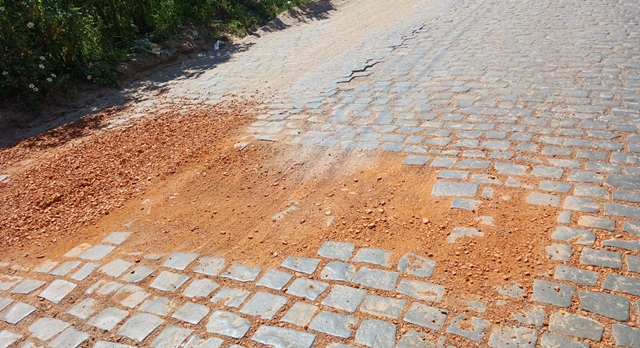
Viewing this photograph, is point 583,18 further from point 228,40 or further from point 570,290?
point 570,290

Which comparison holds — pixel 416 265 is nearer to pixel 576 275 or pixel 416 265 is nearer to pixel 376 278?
pixel 376 278

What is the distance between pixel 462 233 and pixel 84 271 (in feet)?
8.87

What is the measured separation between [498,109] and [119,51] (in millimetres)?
6548

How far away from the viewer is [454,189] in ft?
14.6

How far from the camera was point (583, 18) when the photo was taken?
10031 millimetres

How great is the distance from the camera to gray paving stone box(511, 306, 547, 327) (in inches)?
118

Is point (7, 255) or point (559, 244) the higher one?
point (7, 255)

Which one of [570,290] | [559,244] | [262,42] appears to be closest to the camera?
[570,290]

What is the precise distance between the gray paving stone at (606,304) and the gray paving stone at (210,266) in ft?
7.48

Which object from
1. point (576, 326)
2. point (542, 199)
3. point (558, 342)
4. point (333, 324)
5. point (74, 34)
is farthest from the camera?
point (74, 34)

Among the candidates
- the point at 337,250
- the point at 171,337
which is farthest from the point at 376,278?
the point at 171,337

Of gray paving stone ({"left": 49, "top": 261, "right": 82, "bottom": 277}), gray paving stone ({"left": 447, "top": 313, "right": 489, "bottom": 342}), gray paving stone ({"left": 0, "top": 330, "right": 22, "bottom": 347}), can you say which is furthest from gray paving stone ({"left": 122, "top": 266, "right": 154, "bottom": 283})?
gray paving stone ({"left": 447, "top": 313, "right": 489, "bottom": 342})

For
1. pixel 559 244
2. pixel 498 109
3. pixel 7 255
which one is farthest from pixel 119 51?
pixel 559 244

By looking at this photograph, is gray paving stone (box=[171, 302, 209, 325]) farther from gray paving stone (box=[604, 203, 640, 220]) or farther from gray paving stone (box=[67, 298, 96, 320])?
gray paving stone (box=[604, 203, 640, 220])
